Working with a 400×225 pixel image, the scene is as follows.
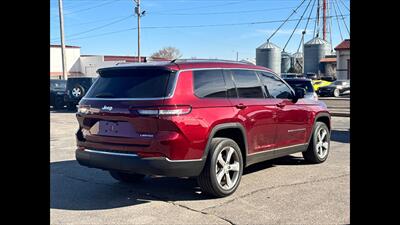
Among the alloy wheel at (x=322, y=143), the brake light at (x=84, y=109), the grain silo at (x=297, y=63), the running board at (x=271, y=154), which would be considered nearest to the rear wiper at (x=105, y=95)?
the brake light at (x=84, y=109)

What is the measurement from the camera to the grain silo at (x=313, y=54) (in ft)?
181

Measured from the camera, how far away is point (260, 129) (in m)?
6.20

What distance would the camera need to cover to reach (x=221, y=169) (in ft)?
18.2

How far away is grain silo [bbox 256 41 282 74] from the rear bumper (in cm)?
4570

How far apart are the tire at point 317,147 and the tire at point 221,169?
2.34 metres

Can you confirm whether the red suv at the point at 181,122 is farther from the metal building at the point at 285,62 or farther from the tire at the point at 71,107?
the metal building at the point at 285,62

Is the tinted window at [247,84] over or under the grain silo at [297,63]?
under

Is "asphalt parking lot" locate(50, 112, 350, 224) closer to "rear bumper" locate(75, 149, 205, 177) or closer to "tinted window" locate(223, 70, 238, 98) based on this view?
"rear bumper" locate(75, 149, 205, 177)

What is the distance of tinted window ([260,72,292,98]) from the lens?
670 cm

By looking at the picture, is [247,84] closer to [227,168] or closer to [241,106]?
[241,106]

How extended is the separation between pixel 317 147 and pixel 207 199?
123 inches
